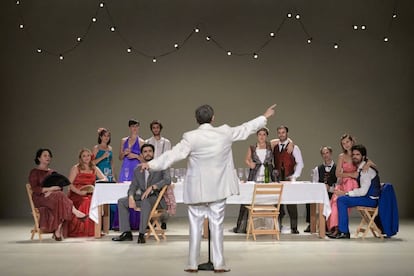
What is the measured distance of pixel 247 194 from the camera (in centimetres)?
902

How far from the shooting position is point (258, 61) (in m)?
12.9

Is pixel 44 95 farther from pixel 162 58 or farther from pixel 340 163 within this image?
pixel 340 163

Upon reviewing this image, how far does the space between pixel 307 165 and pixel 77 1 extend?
4.84 m

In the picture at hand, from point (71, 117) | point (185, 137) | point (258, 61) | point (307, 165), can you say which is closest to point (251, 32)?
point (258, 61)

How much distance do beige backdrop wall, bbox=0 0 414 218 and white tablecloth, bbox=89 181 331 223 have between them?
3.69 m

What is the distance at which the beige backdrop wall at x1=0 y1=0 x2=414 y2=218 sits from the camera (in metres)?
12.8

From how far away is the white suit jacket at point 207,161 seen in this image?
621 cm

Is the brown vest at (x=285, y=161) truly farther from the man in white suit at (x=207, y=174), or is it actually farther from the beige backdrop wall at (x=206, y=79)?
the man in white suit at (x=207, y=174)

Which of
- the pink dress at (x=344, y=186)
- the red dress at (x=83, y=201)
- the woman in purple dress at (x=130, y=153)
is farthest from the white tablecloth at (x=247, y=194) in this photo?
the woman in purple dress at (x=130, y=153)

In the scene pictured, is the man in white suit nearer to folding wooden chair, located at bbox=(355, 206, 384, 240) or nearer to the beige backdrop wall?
folding wooden chair, located at bbox=(355, 206, 384, 240)

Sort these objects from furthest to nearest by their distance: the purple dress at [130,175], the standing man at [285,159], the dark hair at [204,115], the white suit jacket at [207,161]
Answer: the purple dress at [130,175]
the standing man at [285,159]
the dark hair at [204,115]
the white suit jacket at [207,161]

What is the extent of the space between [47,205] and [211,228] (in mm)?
3250

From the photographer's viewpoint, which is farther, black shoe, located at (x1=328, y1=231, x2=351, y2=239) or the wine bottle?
the wine bottle

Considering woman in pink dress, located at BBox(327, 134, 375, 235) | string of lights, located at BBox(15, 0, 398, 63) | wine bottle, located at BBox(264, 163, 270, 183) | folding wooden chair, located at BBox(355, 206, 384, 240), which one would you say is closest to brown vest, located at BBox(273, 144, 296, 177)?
wine bottle, located at BBox(264, 163, 270, 183)
